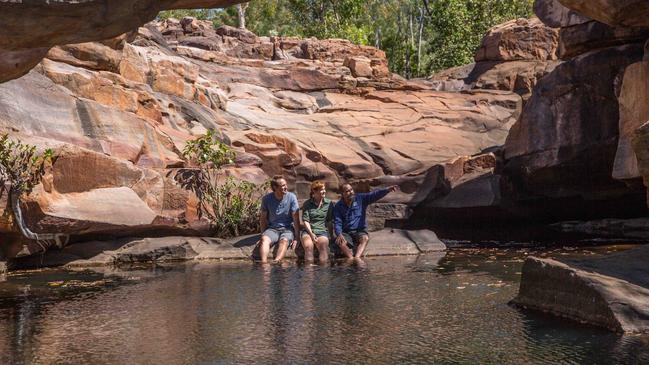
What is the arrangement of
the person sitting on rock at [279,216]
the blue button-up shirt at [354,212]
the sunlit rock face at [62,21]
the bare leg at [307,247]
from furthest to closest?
the blue button-up shirt at [354,212] → the person sitting on rock at [279,216] → the bare leg at [307,247] → the sunlit rock face at [62,21]

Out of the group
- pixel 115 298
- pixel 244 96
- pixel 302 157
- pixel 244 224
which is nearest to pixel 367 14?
pixel 244 96

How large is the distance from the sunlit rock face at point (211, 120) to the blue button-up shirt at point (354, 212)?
2866 mm

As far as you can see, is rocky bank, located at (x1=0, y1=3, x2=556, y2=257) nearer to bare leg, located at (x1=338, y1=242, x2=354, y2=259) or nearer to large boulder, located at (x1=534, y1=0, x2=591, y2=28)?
bare leg, located at (x1=338, y1=242, x2=354, y2=259)

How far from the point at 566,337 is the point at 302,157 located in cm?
1461

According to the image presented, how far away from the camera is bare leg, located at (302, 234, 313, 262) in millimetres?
13895

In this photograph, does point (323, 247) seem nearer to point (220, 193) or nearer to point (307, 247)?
point (307, 247)

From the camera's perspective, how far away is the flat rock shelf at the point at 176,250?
13703 mm

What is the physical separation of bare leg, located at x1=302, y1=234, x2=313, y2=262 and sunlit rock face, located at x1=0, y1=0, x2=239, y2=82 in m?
8.22

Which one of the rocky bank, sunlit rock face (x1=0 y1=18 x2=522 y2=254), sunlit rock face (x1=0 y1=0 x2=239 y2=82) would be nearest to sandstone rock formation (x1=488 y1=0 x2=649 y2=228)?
the rocky bank

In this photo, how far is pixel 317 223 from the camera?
47.2 feet

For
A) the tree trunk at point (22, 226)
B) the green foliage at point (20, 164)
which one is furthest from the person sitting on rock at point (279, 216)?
the green foliage at point (20, 164)

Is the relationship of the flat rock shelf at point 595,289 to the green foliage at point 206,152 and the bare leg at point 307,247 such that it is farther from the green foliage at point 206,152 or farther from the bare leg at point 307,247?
the green foliage at point 206,152

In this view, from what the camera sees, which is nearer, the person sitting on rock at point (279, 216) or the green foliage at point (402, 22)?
the person sitting on rock at point (279, 216)

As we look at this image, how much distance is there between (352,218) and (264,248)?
1.82 meters
